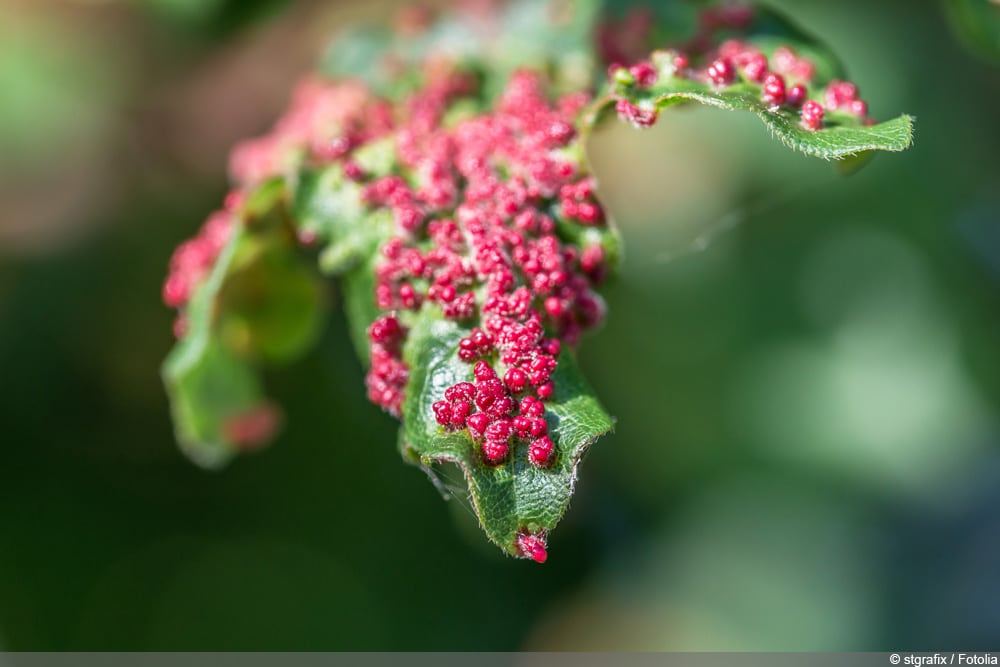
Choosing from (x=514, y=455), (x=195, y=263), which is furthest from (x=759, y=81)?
(x=195, y=263)

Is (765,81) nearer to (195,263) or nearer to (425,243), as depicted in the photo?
(425,243)

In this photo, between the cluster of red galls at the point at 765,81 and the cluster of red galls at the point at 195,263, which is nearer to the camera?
the cluster of red galls at the point at 765,81

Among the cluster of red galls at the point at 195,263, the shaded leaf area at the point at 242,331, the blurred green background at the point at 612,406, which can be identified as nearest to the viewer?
the shaded leaf area at the point at 242,331

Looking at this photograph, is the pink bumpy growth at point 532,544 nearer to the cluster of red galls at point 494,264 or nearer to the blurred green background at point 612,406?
the cluster of red galls at point 494,264

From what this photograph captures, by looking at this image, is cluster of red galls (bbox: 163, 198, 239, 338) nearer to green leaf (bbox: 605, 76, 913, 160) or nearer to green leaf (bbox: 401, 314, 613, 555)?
green leaf (bbox: 401, 314, 613, 555)

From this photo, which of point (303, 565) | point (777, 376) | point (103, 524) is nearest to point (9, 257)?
point (103, 524)

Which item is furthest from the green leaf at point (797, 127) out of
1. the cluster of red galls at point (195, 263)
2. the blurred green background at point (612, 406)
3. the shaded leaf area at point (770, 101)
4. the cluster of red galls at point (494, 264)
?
the blurred green background at point (612, 406)

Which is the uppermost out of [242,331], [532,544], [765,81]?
[765,81]
